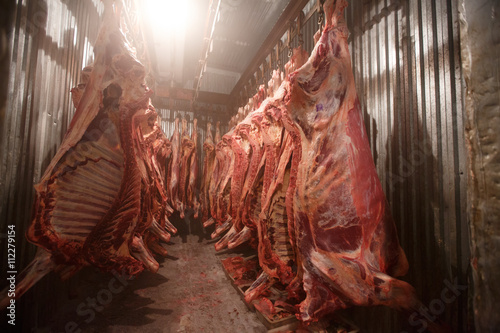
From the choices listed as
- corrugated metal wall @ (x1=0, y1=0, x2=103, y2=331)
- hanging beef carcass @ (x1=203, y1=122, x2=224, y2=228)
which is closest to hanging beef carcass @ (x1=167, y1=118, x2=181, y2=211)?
hanging beef carcass @ (x1=203, y1=122, x2=224, y2=228)

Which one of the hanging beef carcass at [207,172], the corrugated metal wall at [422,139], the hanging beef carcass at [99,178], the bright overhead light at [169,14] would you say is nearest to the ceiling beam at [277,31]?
the corrugated metal wall at [422,139]

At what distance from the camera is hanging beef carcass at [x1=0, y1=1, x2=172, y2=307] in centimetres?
170

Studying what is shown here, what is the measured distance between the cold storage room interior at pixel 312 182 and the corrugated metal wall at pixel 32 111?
1 cm

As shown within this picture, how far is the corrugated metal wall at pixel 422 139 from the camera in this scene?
1535 millimetres

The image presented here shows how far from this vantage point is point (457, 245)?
4.99 ft

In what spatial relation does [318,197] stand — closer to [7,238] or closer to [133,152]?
[133,152]

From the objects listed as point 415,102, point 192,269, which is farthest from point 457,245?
point 192,269

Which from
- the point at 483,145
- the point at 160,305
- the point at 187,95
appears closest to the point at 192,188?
the point at 187,95

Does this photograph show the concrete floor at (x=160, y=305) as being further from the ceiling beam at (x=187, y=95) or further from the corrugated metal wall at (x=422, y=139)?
the ceiling beam at (x=187, y=95)

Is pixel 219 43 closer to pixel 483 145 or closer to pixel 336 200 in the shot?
pixel 336 200

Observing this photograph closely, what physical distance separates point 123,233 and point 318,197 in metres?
1.60

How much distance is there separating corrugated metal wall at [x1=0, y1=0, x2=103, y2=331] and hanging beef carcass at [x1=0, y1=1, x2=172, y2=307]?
14.1 inches

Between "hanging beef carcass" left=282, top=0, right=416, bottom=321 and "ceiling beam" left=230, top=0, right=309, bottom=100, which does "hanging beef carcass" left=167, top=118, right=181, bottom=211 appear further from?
"hanging beef carcass" left=282, top=0, right=416, bottom=321

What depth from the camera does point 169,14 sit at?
4.64 meters
